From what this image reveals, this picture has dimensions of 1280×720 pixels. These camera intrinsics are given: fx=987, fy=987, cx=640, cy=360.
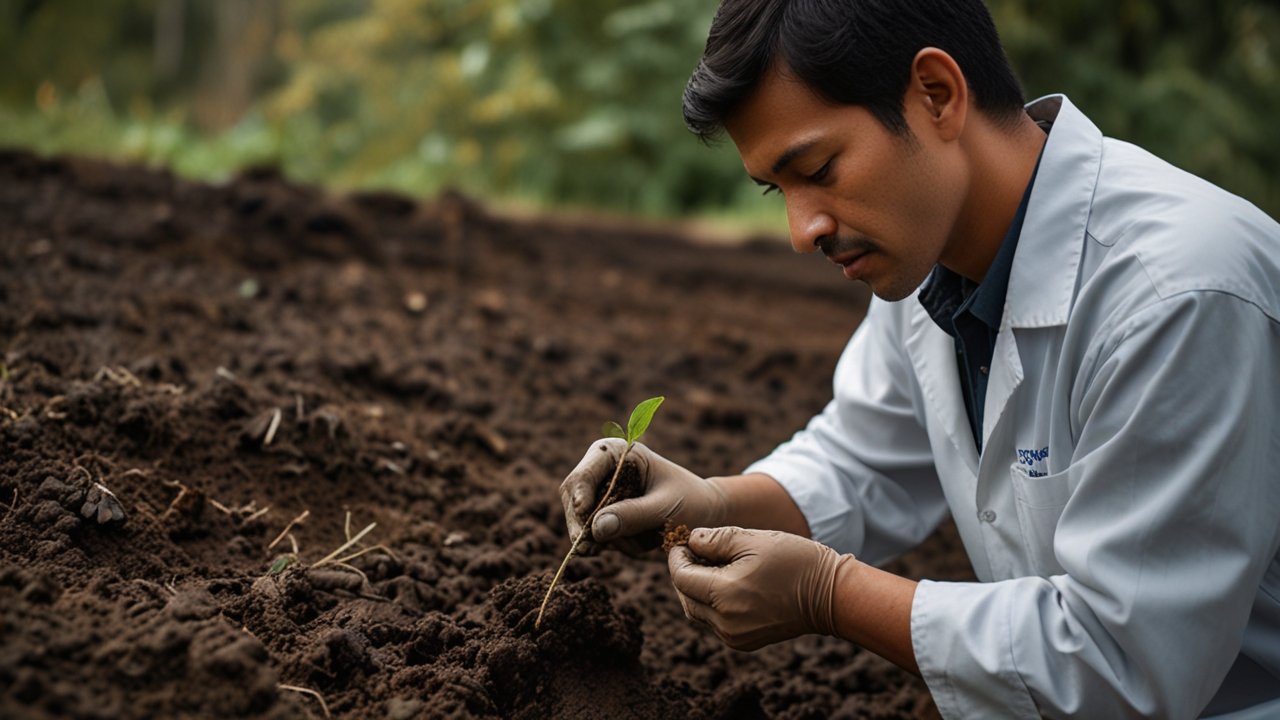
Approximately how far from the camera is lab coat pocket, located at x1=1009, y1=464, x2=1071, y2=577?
1.62 meters

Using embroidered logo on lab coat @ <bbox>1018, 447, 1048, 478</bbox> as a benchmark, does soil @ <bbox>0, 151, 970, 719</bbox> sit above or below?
below

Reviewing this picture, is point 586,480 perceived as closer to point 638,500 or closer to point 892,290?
point 638,500

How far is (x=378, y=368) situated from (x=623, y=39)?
7.78 meters

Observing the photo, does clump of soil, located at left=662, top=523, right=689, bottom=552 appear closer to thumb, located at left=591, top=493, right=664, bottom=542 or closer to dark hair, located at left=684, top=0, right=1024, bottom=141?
thumb, located at left=591, top=493, right=664, bottom=542

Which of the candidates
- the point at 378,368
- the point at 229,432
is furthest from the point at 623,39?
the point at 229,432

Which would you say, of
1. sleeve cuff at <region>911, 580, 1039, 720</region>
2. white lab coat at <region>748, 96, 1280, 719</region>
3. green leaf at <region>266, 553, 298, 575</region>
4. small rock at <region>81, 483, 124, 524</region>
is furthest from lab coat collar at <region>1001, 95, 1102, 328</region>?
small rock at <region>81, 483, 124, 524</region>

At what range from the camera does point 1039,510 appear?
1660 mm

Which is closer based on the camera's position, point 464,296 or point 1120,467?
point 1120,467

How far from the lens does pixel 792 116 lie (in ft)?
5.24

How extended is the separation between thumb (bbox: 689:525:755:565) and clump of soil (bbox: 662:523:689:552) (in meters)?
0.06


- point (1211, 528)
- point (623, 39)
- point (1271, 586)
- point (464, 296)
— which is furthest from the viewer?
point (623, 39)

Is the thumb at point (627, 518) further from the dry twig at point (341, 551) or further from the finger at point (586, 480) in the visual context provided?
the dry twig at point (341, 551)

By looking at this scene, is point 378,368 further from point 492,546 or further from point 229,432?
point 492,546

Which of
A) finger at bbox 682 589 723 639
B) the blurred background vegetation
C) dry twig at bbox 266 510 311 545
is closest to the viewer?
finger at bbox 682 589 723 639
